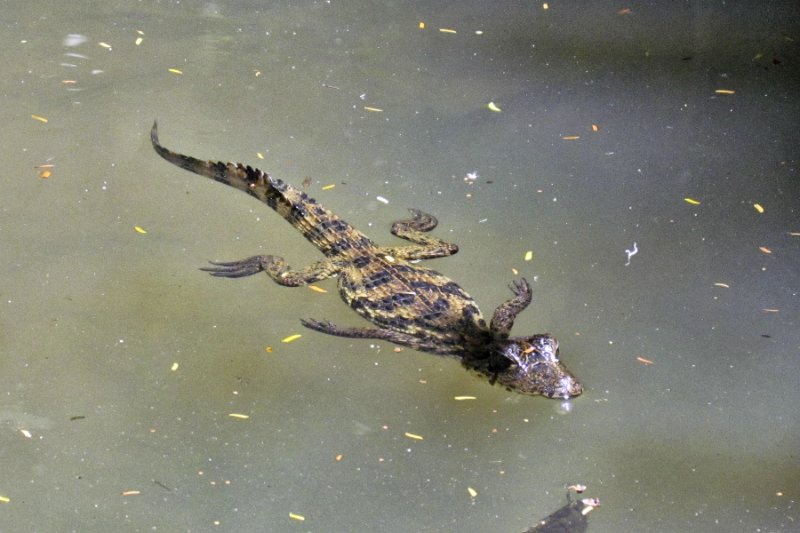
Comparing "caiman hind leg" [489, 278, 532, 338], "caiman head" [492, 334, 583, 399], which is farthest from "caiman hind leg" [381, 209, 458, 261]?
"caiman head" [492, 334, 583, 399]

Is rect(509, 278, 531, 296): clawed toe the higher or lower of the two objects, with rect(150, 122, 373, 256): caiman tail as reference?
lower

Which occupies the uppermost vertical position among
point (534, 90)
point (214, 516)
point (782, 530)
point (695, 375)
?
point (534, 90)

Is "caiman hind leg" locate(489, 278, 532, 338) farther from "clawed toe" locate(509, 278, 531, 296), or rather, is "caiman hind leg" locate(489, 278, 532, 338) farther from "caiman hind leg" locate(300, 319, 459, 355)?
"caiman hind leg" locate(300, 319, 459, 355)

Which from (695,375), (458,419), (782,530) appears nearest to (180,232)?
(458,419)

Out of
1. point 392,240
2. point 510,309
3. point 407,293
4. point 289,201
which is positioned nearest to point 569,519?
point 510,309

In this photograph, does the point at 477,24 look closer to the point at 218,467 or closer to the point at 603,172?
the point at 603,172

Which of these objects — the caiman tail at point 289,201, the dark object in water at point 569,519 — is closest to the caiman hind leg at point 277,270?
the caiman tail at point 289,201
